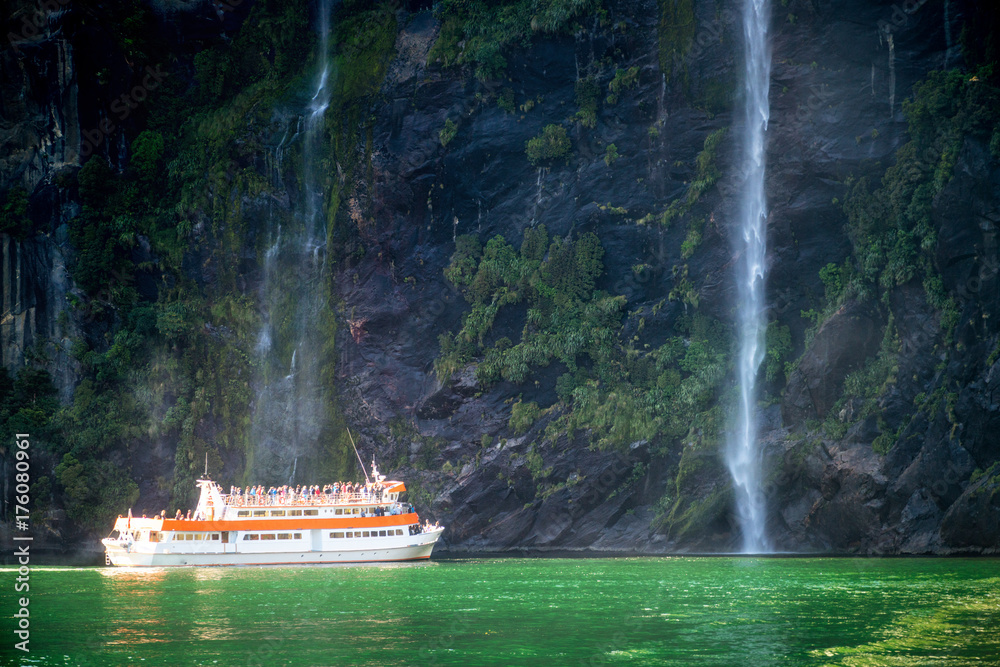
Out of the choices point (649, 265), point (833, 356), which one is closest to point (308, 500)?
point (649, 265)

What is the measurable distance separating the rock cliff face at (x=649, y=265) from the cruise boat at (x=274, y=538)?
20.3 ft

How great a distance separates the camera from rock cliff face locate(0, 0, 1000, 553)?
1885 inches

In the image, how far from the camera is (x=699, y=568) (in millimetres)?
41531

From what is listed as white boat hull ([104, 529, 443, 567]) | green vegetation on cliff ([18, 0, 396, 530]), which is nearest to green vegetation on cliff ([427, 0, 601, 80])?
green vegetation on cliff ([18, 0, 396, 530])

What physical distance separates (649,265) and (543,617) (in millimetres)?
35773

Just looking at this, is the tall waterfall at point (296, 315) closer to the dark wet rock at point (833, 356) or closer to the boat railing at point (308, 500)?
the boat railing at point (308, 500)

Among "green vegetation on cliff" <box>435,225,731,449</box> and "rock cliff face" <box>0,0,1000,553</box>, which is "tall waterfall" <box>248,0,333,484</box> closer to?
"rock cliff face" <box>0,0,1000,553</box>

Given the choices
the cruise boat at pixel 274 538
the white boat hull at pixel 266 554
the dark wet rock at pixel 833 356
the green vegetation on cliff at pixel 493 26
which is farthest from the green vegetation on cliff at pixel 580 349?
the green vegetation on cliff at pixel 493 26

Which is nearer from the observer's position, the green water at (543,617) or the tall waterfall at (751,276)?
the green water at (543,617)

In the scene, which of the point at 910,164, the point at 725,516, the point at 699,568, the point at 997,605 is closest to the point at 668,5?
the point at 910,164

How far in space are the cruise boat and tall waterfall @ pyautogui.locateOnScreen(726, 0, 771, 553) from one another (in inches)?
626

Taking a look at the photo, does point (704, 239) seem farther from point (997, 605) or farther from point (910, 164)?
point (997, 605)

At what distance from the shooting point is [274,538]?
175 ft

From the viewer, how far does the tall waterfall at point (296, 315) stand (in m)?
64.8
